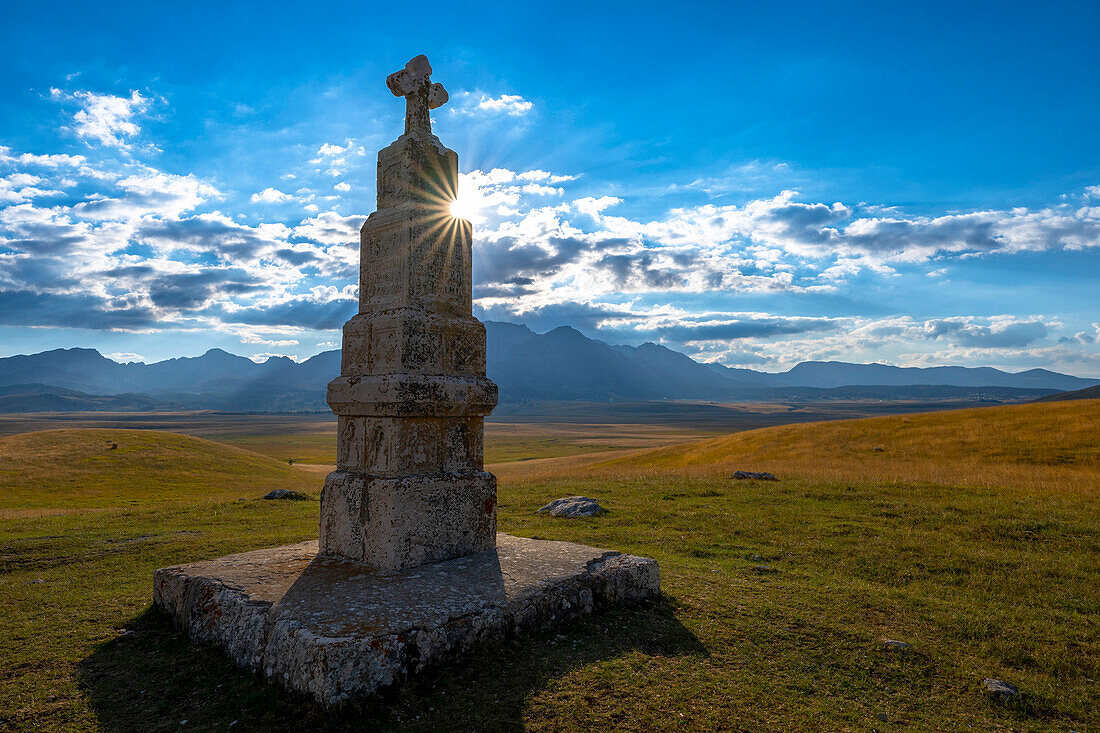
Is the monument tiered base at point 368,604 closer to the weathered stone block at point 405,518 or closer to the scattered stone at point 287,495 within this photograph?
the weathered stone block at point 405,518

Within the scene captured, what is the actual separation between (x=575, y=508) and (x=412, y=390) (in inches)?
310

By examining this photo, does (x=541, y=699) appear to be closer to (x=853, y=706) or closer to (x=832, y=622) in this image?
(x=853, y=706)

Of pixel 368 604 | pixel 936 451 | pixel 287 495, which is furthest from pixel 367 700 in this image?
pixel 936 451

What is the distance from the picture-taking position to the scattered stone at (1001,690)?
15.9 feet

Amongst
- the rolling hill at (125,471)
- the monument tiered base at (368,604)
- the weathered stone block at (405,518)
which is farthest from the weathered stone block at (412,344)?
the rolling hill at (125,471)

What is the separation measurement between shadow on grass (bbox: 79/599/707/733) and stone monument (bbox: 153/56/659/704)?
0.16m

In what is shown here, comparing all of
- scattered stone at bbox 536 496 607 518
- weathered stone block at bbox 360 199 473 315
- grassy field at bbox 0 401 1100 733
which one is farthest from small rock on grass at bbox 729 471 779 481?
weathered stone block at bbox 360 199 473 315

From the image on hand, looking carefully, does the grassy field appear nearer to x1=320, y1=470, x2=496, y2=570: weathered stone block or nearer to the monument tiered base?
the monument tiered base

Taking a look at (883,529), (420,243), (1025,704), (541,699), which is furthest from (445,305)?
(883,529)

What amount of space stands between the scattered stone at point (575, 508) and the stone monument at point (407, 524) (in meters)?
5.59

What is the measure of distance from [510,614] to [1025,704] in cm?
438

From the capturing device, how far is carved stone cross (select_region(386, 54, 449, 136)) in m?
7.52

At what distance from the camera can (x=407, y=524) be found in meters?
6.20

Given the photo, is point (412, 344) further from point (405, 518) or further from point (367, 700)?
point (367, 700)
